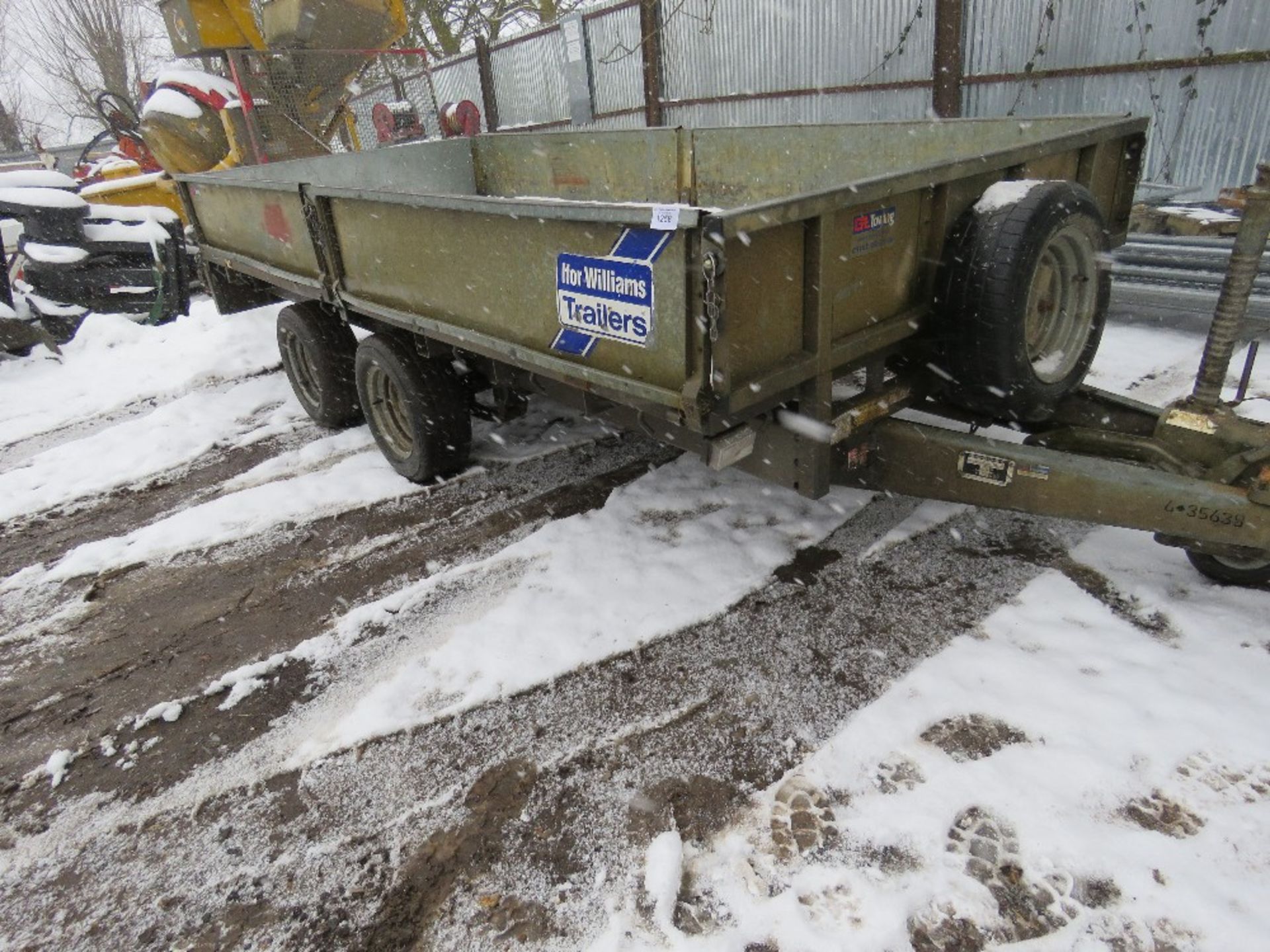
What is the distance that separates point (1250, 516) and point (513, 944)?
7.72 feet

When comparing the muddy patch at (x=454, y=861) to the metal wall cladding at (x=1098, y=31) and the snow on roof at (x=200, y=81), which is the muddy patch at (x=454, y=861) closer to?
the metal wall cladding at (x=1098, y=31)

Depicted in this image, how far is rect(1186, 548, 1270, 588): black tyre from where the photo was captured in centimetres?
271

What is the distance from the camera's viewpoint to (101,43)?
25234 mm

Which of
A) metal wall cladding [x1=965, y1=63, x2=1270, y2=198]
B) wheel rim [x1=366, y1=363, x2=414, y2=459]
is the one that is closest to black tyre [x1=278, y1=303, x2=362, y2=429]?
wheel rim [x1=366, y1=363, x2=414, y2=459]

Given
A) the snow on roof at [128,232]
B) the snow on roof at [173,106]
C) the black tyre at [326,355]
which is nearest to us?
the black tyre at [326,355]

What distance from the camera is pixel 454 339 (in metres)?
3.36

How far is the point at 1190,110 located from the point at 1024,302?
550 cm

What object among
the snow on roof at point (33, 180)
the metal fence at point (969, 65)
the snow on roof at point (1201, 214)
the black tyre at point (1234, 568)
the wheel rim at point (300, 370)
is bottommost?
the black tyre at point (1234, 568)

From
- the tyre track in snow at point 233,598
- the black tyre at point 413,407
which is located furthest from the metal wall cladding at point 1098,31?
the black tyre at point 413,407

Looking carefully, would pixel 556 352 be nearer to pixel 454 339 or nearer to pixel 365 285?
pixel 454 339

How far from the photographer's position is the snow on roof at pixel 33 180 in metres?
7.42

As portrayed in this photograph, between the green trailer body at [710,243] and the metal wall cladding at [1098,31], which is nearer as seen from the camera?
the green trailer body at [710,243]

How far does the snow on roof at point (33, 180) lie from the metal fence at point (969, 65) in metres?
6.91

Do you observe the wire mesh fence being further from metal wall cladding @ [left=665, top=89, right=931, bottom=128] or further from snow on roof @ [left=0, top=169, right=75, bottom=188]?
metal wall cladding @ [left=665, top=89, right=931, bottom=128]
